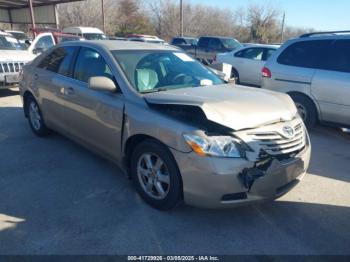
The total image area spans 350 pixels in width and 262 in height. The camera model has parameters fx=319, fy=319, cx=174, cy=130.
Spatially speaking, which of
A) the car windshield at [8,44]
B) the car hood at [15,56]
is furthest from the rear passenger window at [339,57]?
the car windshield at [8,44]

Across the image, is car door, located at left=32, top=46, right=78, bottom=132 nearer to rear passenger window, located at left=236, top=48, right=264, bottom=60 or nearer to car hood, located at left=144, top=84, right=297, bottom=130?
car hood, located at left=144, top=84, right=297, bottom=130

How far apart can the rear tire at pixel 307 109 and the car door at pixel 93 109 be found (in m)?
4.00

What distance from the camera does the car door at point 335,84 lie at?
549 cm

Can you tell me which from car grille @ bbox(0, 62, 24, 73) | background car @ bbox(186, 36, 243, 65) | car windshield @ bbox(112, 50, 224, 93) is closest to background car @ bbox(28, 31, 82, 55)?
car grille @ bbox(0, 62, 24, 73)

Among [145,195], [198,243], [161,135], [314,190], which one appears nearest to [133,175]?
[145,195]

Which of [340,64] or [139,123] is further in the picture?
[340,64]

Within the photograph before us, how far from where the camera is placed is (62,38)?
1160 cm

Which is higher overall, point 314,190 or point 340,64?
point 340,64

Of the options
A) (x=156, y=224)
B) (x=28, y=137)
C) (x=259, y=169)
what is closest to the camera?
(x=259, y=169)

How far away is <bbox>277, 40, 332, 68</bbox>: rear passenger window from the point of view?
19.3ft

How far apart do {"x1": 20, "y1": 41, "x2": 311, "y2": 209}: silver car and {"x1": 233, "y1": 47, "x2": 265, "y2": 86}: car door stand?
669 cm

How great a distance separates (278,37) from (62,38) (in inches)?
1795

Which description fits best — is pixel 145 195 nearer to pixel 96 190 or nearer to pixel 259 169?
pixel 96 190

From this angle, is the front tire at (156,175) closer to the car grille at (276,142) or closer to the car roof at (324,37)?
the car grille at (276,142)
